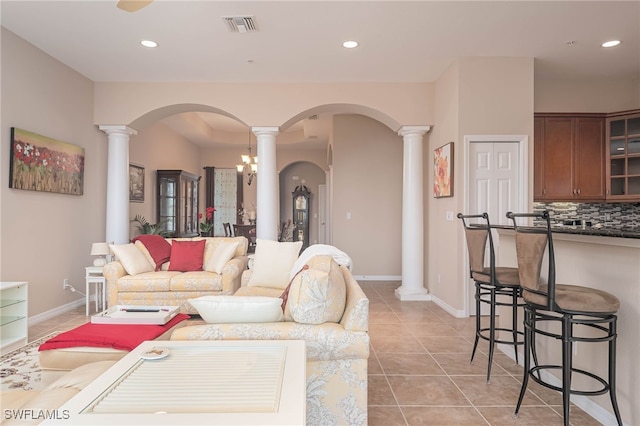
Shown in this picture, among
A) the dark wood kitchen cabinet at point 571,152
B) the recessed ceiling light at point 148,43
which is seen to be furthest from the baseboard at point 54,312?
the dark wood kitchen cabinet at point 571,152

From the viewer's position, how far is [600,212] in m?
5.61

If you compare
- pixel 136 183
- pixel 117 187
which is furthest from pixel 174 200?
A: pixel 117 187

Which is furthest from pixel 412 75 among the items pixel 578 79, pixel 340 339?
pixel 340 339

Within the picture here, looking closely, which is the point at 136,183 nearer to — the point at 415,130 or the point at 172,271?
the point at 172,271

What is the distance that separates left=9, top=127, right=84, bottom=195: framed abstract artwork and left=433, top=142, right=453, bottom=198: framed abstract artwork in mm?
4607

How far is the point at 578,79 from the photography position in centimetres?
534

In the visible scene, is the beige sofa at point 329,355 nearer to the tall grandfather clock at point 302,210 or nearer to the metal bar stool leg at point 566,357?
the metal bar stool leg at point 566,357

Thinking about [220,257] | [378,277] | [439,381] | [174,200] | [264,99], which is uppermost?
[264,99]

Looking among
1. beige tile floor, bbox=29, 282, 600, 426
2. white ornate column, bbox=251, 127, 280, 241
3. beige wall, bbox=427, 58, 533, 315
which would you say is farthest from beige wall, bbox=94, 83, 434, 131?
beige tile floor, bbox=29, 282, 600, 426

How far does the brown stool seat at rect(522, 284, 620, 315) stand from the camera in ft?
6.38

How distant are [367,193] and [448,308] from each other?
9.12ft

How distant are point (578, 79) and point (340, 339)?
549cm

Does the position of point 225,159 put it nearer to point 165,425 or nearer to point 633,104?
point 633,104

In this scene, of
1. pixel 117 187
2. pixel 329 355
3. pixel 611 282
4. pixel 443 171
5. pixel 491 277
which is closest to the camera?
pixel 329 355
